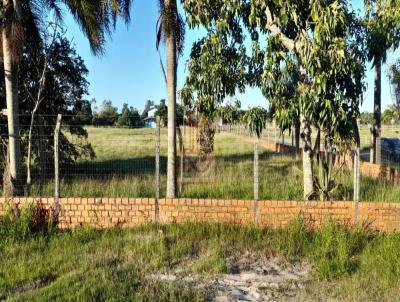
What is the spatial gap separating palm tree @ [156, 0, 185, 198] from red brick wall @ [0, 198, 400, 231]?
62cm

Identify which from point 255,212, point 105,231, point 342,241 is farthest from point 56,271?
point 342,241

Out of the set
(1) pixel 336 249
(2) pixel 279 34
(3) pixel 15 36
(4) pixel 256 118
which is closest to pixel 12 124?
(3) pixel 15 36

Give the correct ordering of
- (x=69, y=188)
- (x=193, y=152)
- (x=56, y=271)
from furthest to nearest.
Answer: (x=193, y=152) → (x=69, y=188) → (x=56, y=271)

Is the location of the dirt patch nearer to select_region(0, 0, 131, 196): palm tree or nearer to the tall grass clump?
the tall grass clump

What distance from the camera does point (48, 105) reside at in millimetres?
15125

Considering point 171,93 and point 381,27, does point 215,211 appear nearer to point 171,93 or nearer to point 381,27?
point 171,93

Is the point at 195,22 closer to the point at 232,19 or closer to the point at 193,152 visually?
the point at 232,19

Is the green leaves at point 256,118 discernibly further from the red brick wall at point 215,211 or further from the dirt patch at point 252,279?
the dirt patch at point 252,279

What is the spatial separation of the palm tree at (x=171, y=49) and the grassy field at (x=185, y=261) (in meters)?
1.28

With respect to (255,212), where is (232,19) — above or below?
above

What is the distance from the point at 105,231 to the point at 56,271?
165 cm

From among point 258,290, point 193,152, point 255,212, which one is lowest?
point 258,290

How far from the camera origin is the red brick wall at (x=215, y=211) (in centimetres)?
715

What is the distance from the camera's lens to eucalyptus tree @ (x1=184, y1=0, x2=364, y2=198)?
6285mm
